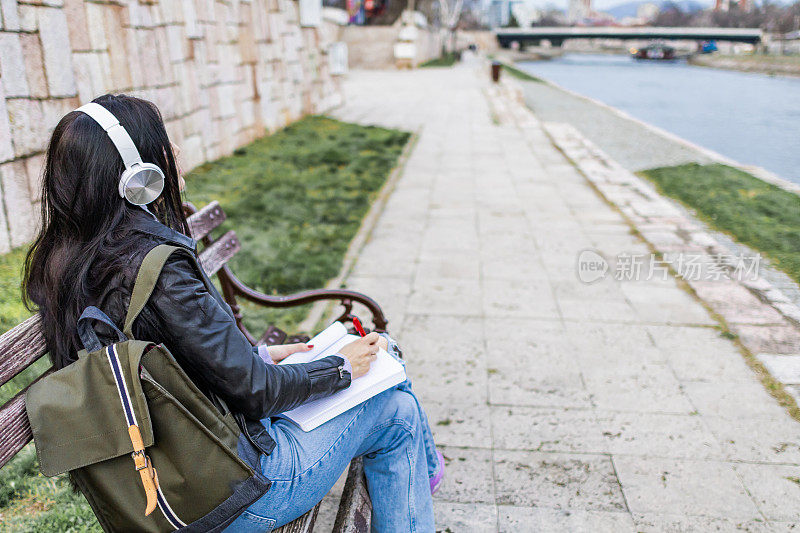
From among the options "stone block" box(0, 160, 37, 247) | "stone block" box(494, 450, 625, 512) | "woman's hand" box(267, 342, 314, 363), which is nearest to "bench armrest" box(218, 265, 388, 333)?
"woman's hand" box(267, 342, 314, 363)

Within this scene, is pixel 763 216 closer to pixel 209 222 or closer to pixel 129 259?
pixel 209 222

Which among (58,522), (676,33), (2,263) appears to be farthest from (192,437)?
(676,33)

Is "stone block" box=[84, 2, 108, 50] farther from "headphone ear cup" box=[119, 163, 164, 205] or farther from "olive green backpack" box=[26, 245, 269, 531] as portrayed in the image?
"olive green backpack" box=[26, 245, 269, 531]

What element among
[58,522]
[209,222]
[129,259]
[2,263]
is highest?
[129,259]

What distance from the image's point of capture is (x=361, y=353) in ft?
6.52

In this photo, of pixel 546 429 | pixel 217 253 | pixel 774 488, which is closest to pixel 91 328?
pixel 217 253

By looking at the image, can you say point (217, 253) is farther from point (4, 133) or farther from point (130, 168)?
point (4, 133)

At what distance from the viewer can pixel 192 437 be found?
1.48 metres

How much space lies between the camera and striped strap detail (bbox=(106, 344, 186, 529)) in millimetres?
1391

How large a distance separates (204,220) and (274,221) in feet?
10.9

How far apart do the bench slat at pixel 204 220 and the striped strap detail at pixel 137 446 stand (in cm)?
133

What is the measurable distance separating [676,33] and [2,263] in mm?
71707

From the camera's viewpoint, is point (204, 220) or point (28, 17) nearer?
point (204, 220)

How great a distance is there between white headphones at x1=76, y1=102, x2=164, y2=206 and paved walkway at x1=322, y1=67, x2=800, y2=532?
1620 mm
